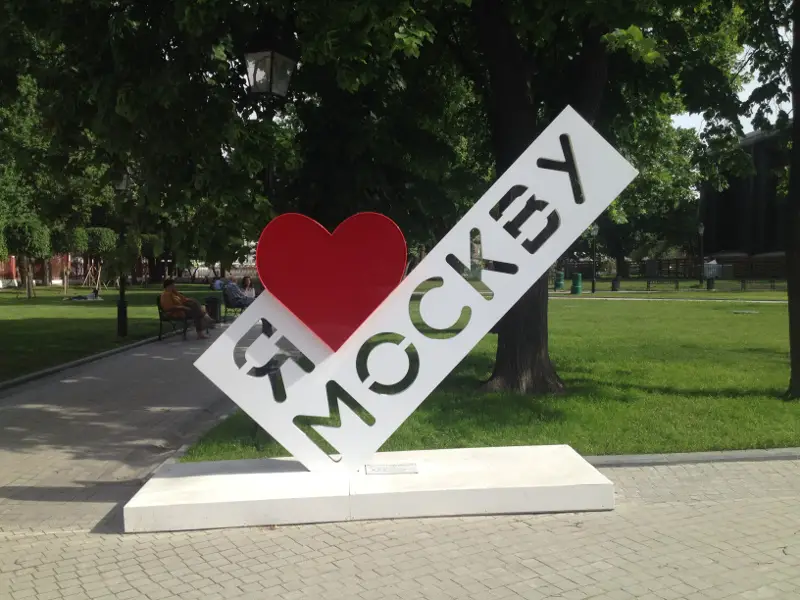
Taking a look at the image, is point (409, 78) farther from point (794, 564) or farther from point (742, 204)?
point (742, 204)

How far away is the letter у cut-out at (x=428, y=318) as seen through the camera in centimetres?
601

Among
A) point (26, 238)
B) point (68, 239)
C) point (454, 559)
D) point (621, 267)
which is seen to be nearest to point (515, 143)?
point (454, 559)

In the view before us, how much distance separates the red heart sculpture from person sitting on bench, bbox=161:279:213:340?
1223 centimetres

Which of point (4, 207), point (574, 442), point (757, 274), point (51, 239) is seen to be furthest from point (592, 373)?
point (757, 274)

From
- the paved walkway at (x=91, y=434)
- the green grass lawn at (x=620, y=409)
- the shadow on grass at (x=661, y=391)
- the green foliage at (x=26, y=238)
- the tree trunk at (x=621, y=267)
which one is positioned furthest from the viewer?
the tree trunk at (x=621, y=267)

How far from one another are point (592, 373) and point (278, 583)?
7959 mm

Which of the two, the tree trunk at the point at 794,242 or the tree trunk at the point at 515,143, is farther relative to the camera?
the tree trunk at the point at 515,143

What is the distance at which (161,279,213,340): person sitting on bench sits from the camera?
1775 cm

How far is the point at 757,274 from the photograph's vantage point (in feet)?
201

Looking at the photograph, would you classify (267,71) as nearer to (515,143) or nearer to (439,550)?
(515,143)

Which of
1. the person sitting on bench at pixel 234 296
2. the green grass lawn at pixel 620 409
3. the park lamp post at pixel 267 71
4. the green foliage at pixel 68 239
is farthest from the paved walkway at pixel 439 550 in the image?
the green foliage at pixel 68 239

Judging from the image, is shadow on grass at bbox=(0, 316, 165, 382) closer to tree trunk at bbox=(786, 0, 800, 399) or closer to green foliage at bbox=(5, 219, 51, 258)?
tree trunk at bbox=(786, 0, 800, 399)

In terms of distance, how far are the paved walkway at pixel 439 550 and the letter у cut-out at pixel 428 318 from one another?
87 cm

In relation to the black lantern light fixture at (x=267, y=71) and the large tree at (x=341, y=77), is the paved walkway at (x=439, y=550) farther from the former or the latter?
the black lantern light fixture at (x=267, y=71)
